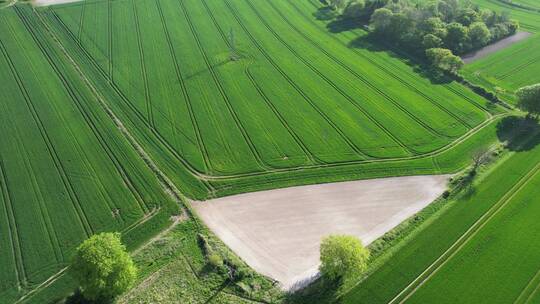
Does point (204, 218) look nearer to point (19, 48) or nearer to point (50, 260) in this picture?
point (50, 260)

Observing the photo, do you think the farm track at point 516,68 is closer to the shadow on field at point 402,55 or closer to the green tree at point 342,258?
the shadow on field at point 402,55

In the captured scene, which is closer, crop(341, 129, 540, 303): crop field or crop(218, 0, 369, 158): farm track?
crop(341, 129, 540, 303): crop field

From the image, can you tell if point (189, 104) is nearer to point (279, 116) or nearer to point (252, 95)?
point (252, 95)

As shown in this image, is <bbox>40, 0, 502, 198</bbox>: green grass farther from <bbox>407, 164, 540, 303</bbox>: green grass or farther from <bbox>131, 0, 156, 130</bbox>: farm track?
<bbox>407, 164, 540, 303</bbox>: green grass

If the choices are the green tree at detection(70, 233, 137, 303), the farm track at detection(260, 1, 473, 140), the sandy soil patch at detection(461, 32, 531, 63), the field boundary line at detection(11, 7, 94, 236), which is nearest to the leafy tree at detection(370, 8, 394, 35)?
the farm track at detection(260, 1, 473, 140)

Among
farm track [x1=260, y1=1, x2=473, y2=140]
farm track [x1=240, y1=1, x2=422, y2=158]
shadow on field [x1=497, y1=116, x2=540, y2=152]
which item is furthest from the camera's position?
farm track [x1=260, y1=1, x2=473, y2=140]

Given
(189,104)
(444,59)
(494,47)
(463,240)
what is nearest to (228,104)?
(189,104)
